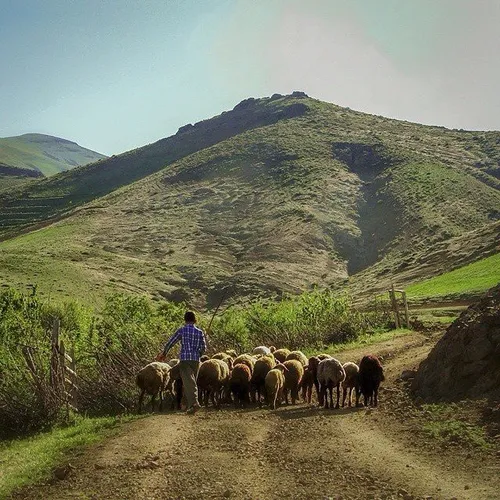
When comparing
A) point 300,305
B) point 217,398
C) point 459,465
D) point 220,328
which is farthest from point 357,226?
point 459,465

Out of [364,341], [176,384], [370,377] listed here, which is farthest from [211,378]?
[364,341]

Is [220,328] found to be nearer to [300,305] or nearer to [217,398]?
[300,305]

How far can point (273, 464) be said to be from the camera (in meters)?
9.38

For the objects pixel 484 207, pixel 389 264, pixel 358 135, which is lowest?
pixel 389 264

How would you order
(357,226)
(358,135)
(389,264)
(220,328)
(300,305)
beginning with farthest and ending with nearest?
(358,135) < (357,226) < (389,264) < (300,305) < (220,328)

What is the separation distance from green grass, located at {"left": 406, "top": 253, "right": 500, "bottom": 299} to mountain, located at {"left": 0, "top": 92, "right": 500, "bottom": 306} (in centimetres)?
607

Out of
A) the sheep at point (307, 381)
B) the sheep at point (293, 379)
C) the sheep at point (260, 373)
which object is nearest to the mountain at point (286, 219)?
the sheep at point (260, 373)

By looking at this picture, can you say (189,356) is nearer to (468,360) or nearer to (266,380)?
(266,380)

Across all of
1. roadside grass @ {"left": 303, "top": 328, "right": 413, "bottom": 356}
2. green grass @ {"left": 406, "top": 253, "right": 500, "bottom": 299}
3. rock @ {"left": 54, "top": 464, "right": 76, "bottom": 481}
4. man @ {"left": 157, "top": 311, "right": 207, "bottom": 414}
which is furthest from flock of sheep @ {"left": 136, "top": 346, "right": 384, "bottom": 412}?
green grass @ {"left": 406, "top": 253, "right": 500, "bottom": 299}

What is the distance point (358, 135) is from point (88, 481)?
112 m

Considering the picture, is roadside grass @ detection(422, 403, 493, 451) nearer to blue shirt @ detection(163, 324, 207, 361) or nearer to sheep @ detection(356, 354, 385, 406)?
sheep @ detection(356, 354, 385, 406)

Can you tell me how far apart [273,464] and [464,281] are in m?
43.3

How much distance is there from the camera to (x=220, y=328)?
2619 centimetres

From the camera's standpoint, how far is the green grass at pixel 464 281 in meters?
44.8
